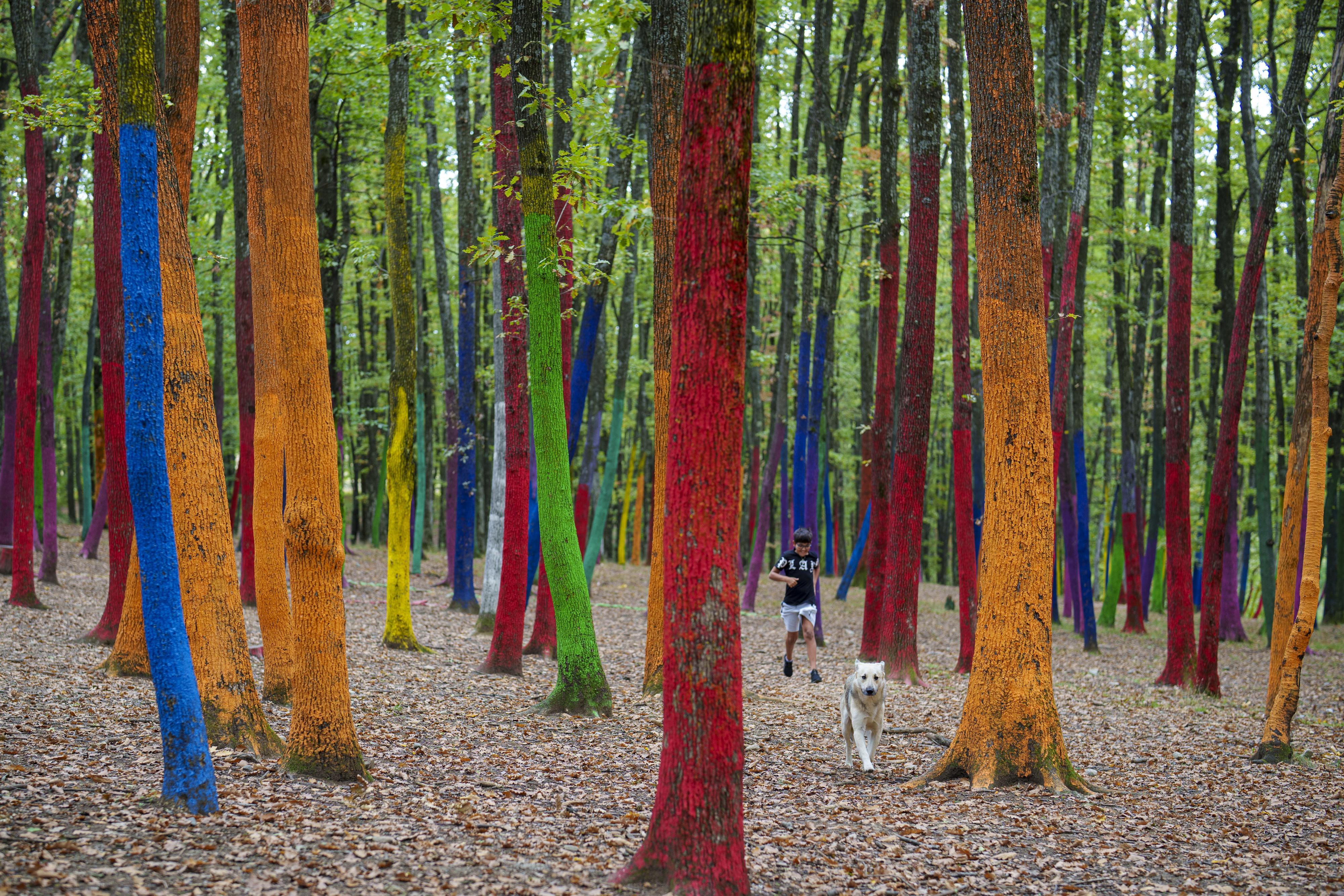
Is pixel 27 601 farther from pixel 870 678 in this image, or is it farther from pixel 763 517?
pixel 763 517

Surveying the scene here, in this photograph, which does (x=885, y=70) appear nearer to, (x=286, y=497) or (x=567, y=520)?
(x=567, y=520)

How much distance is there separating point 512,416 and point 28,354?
6299 mm

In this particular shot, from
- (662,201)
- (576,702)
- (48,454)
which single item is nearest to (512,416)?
(662,201)

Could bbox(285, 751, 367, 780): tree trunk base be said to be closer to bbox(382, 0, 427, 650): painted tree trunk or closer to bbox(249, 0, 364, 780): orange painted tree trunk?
bbox(249, 0, 364, 780): orange painted tree trunk

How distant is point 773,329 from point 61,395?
22420mm

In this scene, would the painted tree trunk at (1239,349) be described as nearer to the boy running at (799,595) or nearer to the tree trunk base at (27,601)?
the boy running at (799,595)

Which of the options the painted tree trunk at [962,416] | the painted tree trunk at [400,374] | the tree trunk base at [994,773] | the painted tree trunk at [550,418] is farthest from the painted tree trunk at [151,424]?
the painted tree trunk at [962,416]

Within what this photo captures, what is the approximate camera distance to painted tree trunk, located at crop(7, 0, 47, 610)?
10680 millimetres

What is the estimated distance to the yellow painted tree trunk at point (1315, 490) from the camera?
7.04m

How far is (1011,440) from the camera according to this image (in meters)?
6.44

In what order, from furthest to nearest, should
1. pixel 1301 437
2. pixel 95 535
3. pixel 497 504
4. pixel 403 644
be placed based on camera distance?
1. pixel 95 535
2. pixel 497 504
3. pixel 403 644
4. pixel 1301 437

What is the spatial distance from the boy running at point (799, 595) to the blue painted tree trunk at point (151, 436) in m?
6.93

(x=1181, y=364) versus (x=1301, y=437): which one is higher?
(x=1181, y=364)

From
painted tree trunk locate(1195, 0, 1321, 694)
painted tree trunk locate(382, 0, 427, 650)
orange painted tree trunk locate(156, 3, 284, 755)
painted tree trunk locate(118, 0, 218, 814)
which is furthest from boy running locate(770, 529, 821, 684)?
painted tree trunk locate(118, 0, 218, 814)
